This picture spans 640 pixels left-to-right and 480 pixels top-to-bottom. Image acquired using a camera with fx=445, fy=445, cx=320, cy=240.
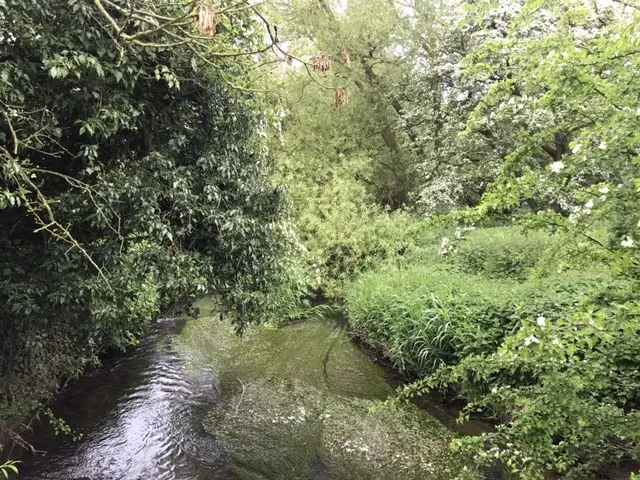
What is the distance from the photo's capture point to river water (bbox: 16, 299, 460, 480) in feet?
18.3

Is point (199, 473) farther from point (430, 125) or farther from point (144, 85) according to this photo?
point (430, 125)

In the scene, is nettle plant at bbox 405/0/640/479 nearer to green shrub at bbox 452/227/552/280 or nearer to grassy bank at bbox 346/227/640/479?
grassy bank at bbox 346/227/640/479

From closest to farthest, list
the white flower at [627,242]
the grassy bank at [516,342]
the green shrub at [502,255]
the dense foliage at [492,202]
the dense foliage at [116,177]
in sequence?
the white flower at [627,242] → the dense foliage at [492,202] → the grassy bank at [516,342] → the dense foliage at [116,177] → the green shrub at [502,255]

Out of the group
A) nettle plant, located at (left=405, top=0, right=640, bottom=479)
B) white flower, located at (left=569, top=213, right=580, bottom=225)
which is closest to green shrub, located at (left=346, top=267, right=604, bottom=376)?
nettle plant, located at (left=405, top=0, right=640, bottom=479)

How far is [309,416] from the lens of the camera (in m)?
6.97

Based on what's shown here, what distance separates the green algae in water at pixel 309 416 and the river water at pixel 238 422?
2cm

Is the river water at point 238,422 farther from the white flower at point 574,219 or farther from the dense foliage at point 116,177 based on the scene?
the white flower at point 574,219

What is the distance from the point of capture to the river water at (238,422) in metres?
5.58

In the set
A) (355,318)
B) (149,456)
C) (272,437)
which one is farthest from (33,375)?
(355,318)

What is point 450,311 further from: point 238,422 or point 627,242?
point 627,242

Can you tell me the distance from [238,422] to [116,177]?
4163 mm

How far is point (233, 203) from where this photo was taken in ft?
18.4

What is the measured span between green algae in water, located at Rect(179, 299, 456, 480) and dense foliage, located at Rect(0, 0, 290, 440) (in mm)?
1882

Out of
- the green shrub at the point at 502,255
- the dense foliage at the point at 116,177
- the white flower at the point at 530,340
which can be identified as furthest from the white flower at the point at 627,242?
the green shrub at the point at 502,255
